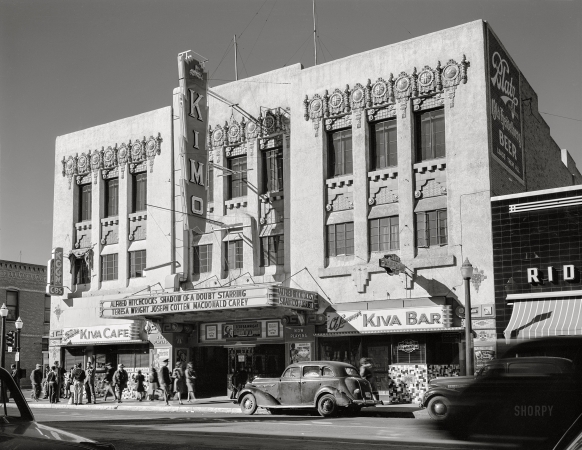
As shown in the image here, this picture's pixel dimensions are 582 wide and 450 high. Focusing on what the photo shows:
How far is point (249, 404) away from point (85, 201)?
18982mm

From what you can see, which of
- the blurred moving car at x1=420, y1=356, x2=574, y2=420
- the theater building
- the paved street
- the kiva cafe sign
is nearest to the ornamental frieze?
the theater building

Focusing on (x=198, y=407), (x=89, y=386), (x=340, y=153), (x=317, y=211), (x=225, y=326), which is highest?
(x=340, y=153)

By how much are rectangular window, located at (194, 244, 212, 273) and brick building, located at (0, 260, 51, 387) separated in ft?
73.9

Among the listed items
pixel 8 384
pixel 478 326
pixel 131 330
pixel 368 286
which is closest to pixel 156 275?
pixel 131 330

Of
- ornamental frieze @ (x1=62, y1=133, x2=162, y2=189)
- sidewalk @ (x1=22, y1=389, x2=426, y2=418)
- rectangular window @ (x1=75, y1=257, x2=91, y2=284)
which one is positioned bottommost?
sidewalk @ (x1=22, y1=389, x2=426, y2=418)

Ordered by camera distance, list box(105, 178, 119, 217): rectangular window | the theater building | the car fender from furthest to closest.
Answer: box(105, 178, 119, 217): rectangular window, the theater building, the car fender

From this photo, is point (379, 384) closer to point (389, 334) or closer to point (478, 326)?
point (389, 334)

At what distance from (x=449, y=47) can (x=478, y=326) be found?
33.1 ft

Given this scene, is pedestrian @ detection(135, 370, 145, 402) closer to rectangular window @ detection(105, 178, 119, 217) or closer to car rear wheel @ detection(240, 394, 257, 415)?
rectangular window @ detection(105, 178, 119, 217)

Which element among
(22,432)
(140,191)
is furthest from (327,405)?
(140,191)

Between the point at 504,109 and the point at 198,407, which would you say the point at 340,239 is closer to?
the point at 504,109

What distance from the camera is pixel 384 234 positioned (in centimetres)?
2775

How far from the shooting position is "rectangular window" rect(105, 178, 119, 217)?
3619 centimetres

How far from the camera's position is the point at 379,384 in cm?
2688
